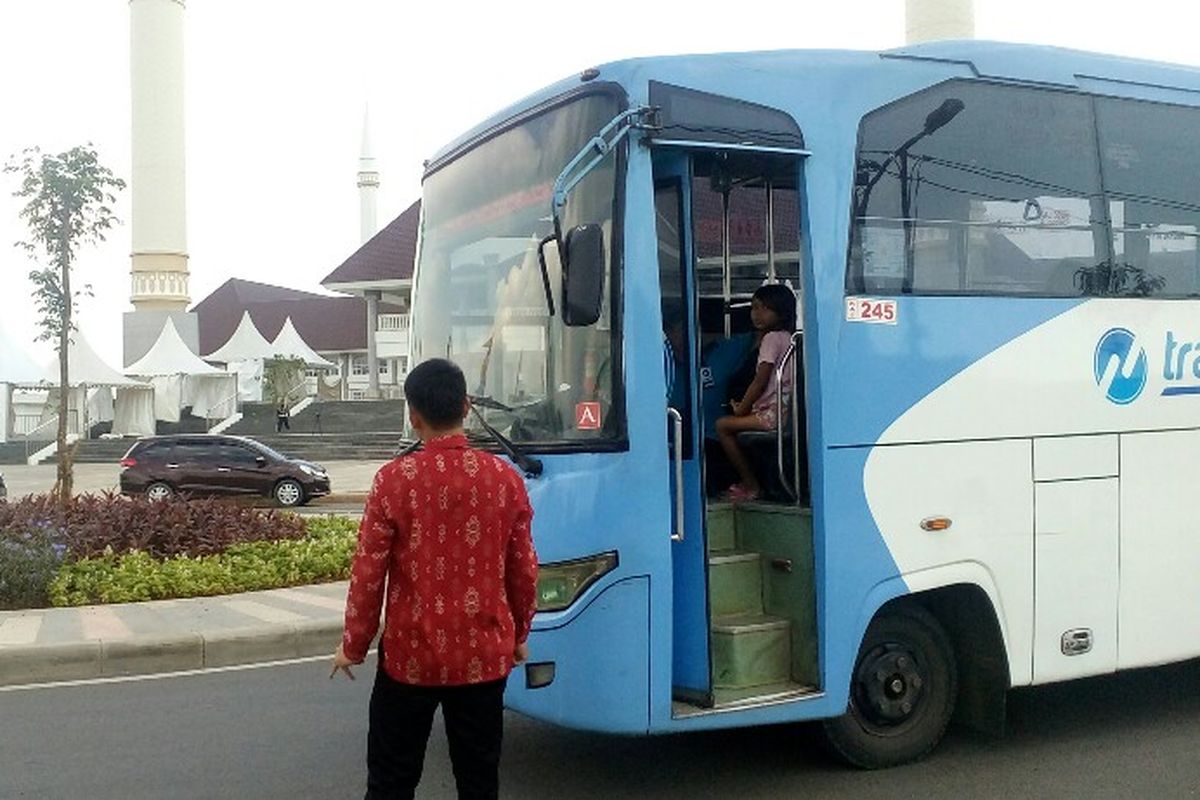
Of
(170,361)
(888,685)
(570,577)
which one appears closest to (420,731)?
(570,577)

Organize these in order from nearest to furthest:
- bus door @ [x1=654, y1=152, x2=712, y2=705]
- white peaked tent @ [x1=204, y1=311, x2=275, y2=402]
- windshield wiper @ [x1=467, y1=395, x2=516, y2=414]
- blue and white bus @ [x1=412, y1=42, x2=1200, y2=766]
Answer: blue and white bus @ [x1=412, y1=42, x2=1200, y2=766] → bus door @ [x1=654, y1=152, x2=712, y2=705] → windshield wiper @ [x1=467, y1=395, x2=516, y2=414] → white peaked tent @ [x1=204, y1=311, x2=275, y2=402]

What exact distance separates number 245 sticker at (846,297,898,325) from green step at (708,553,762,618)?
117 cm

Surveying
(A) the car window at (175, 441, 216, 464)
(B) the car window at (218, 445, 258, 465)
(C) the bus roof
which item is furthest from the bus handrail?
(A) the car window at (175, 441, 216, 464)

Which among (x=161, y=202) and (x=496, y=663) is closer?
(x=496, y=663)

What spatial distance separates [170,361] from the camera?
52062mm

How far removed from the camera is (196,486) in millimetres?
27016

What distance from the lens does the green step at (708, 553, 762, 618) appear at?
584cm

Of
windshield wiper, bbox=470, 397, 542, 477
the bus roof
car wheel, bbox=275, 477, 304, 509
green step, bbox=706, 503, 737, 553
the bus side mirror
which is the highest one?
the bus roof

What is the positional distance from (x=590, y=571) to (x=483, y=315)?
1440 millimetres

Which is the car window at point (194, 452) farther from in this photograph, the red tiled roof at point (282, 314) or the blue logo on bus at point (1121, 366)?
the red tiled roof at point (282, 314)

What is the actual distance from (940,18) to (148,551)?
145 ft

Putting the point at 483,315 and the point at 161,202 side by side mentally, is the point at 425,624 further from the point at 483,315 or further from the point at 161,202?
the point at 161,202

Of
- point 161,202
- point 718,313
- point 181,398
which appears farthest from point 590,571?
point 161,202

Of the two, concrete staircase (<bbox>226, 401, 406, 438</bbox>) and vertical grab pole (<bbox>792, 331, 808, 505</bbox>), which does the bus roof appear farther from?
concrete staircase (<bbox>226, 401, 406, 438</bbox>)
